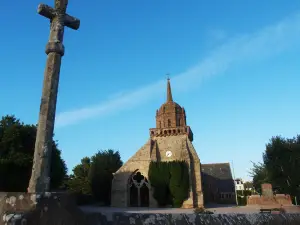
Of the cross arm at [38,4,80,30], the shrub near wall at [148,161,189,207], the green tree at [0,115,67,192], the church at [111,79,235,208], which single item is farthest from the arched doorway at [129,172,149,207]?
the cross arm at [38,4,80,30]

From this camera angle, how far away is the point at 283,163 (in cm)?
3459

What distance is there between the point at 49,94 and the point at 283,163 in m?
36.7

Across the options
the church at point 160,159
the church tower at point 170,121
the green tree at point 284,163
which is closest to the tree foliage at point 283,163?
the green tree at point 284,163

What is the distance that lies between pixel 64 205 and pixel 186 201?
31.0 meters

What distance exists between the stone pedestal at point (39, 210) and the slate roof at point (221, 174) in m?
51.5

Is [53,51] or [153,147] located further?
[153,147]

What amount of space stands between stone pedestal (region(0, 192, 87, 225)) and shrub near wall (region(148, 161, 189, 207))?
3038 centimetres

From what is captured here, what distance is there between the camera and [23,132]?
86.9ft

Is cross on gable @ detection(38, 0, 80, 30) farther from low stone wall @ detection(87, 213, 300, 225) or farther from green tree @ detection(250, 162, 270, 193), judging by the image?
green tree @ detection(250, 162, 270, 193)

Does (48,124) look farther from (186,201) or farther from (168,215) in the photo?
(186,201)

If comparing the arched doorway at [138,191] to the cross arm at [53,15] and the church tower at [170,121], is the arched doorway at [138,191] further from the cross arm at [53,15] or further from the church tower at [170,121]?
the cross arm at [53,15]

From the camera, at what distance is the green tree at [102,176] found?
39594 millimetres

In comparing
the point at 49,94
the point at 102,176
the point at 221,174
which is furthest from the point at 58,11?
the point at 221,174

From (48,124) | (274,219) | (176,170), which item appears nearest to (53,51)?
(48,124)
